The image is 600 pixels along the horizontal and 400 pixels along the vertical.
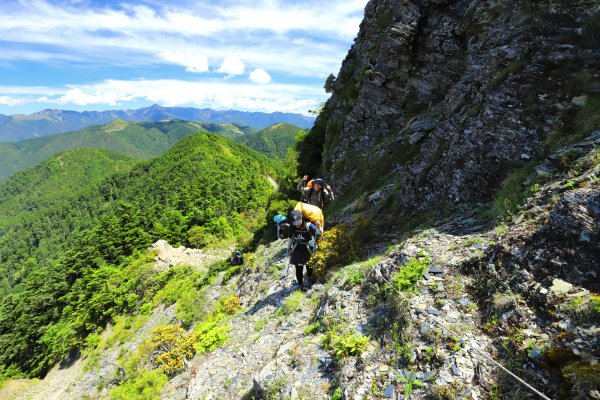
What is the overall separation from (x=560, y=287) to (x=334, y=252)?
6.42 metres

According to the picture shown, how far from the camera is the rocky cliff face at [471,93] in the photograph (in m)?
8.95

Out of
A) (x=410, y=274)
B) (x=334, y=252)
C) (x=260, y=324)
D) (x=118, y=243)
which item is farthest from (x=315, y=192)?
(x=118, y=243)

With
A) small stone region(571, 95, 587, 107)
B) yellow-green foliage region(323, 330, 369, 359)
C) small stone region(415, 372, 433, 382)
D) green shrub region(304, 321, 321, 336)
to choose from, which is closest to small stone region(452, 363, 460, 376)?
small stone region(415, 372, 433, 382)

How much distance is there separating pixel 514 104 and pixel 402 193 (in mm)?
4517

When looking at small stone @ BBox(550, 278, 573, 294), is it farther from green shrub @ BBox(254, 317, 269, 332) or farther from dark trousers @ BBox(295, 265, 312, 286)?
green shrub @ BBox(254, 317, 269, 332)

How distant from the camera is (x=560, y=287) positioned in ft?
16.2

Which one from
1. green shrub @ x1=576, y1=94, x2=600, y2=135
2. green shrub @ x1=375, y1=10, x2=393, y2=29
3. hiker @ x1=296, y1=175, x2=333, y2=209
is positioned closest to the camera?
green shrub @ x1=576, y1=94, x2=600, y2=135

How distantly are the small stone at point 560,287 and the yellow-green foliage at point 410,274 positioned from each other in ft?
7.68

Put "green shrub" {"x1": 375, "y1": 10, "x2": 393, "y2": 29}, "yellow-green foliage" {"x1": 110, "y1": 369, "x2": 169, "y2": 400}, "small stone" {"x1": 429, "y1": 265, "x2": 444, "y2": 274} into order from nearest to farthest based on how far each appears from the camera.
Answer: "small stone" {"x1": 429, "y1": 265, "x2": 444, "y2": 274}
"yellow-green foliage" {"x1": 110, "y1": 369, "x2": 169, "y2": 400}
"green shrub" {"x1": 375, "y1": 10, "x2": 393, "y2": 29}

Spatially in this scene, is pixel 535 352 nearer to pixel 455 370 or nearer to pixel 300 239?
pixel 455 370

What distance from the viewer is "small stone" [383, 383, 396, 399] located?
5079 mm

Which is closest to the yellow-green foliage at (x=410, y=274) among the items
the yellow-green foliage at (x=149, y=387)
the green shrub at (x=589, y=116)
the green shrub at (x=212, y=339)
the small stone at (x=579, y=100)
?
the green shrub at (x=589, y=116)

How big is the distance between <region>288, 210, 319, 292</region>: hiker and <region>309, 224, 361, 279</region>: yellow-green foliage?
0.59m

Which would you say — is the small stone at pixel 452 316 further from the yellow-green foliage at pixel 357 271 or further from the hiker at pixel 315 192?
the hiker at pixel 315 192
